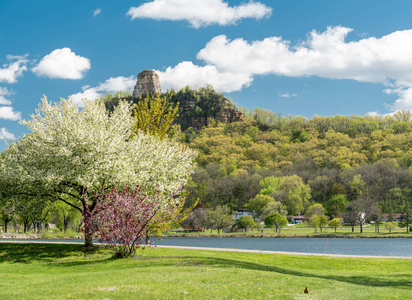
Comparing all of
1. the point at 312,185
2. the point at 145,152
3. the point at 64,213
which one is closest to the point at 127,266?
the point at 145,152

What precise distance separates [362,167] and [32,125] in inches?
5095

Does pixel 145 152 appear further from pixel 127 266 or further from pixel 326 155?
pixel 326 155

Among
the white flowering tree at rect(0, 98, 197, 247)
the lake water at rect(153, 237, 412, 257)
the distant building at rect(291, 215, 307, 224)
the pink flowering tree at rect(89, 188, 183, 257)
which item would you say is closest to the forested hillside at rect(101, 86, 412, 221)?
the distant building at rect(291, 215, 307, 224)

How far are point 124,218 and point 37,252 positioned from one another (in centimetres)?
736

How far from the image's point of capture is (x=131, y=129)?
101 ft

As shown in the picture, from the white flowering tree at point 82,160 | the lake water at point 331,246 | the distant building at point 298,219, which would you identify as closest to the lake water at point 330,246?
the lake water at point 331,246

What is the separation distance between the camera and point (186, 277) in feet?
50.3

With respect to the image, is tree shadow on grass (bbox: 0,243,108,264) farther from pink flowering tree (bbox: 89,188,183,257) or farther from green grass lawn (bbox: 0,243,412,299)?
pink flowering tree (bbox: 89,188,183,257)

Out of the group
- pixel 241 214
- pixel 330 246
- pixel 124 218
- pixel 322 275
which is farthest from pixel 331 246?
pixel 241 214

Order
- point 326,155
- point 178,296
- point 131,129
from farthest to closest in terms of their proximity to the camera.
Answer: point 326,155 → point 131,129 → point 178,296

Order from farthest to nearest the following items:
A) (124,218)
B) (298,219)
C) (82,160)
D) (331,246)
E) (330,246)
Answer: (298,219) → (330,246) → (331,246) → (82,160) → (124,218)

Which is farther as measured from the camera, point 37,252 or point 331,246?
point 331,246

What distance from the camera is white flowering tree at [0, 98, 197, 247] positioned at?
2359cm

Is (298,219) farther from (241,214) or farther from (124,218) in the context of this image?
(124,218)
